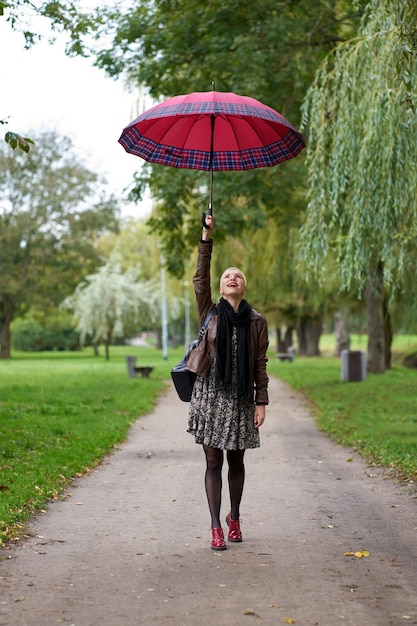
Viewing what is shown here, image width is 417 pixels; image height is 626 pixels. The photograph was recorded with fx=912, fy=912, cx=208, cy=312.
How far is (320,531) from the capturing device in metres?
7.05

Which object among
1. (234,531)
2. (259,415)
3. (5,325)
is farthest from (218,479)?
(5,325)

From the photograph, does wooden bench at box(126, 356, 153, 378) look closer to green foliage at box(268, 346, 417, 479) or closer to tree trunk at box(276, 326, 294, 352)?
green foliage at box(268, 346, 417, 479)

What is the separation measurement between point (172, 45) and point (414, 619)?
49.8 ft

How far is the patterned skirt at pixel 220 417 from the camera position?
6.41 metres

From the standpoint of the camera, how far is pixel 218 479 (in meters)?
6.51

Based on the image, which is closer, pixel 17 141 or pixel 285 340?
pixel 17 141

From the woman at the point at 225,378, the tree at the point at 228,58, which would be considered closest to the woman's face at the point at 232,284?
the woman at the point at 225,378

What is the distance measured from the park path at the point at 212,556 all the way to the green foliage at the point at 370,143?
3.11 m

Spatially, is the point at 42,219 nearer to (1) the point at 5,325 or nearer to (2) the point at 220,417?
(1) the point at 5,325

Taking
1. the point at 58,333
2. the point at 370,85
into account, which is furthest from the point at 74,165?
the point at 370,85

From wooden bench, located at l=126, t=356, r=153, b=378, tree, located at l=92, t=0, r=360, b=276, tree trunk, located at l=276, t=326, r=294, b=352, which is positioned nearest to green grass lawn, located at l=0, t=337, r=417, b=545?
wooden bench, located at l=126, t=356, r=153, b=378

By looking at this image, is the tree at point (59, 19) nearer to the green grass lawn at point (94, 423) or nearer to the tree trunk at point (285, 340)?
the green grass lawn at point (94, 423)

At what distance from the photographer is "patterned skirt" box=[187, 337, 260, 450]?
641 centimetres

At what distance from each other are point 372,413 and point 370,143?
6880 millimetres
